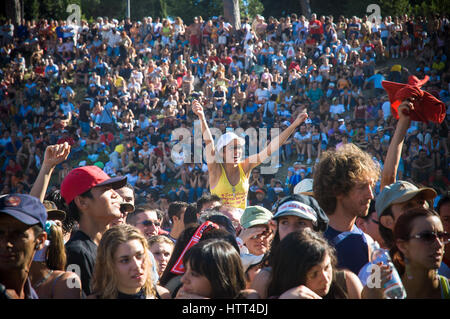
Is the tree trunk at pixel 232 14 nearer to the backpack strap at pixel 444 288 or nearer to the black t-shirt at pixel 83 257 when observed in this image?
the black t-shirt at pixel 83 257

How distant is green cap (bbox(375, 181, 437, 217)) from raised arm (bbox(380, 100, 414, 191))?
36 cm

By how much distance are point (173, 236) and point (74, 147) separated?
1306 cm

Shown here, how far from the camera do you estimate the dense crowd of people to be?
280 centimetres

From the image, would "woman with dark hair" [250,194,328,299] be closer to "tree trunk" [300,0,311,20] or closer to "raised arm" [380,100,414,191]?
"raised arm" [380,100,414,191]

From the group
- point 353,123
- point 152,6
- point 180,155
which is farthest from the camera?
point 152,6

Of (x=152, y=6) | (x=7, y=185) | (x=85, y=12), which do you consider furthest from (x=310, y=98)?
(x=85, y=12)

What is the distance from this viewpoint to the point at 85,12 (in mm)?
41125

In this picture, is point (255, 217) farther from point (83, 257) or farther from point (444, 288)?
point (444, 288)

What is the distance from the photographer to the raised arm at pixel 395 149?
3.72 meters

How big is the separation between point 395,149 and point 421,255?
111 centimetres

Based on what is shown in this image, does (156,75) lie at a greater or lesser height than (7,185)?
greater
